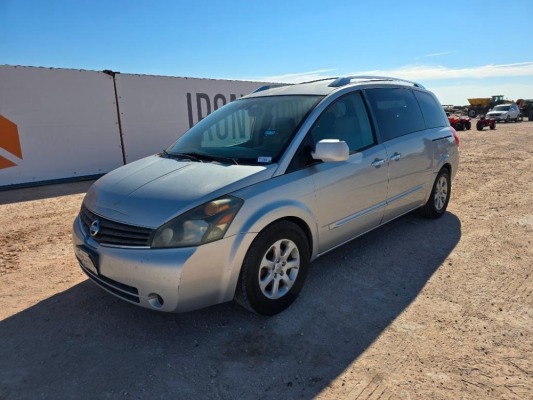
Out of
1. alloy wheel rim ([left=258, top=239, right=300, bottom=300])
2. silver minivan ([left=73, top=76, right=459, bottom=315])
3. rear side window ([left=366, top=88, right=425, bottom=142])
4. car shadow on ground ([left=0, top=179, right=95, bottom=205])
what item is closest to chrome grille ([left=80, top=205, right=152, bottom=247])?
silver minivan ([left=73, top=76, right=459, bottom=315])

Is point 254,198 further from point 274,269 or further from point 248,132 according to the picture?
point 248,132

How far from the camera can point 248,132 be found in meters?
3.58

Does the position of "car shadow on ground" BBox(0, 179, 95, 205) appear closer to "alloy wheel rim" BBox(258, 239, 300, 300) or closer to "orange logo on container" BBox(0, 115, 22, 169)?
"orange logo on container" BBox(0, 115, 22, 169)

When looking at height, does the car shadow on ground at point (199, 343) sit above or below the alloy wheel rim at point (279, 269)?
below

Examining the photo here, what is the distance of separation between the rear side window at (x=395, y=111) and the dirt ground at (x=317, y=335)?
1293 mm

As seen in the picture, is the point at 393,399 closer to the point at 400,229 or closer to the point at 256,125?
the point at 256,125

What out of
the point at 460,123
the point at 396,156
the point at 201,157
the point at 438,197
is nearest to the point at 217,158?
the point at 201,157

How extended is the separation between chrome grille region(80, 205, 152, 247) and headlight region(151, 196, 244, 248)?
0.29 ft

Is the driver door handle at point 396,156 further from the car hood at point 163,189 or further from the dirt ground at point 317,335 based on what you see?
the car hood at point 163,189

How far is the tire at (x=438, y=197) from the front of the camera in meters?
5.09

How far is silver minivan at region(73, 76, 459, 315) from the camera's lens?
2543 mm

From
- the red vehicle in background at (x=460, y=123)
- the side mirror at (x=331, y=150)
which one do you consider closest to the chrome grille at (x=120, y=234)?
the side mirror at (x=331, y=150)

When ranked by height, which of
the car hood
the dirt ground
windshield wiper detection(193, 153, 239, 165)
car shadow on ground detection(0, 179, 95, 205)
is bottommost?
the dirt ground

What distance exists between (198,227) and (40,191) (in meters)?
7.42
